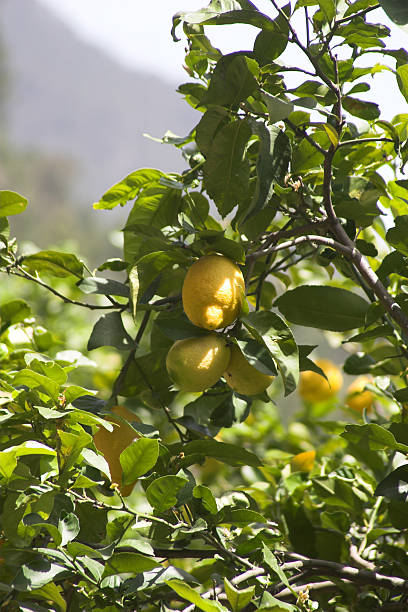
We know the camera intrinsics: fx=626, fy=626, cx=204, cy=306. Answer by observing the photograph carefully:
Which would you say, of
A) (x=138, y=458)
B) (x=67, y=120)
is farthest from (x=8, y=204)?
(x=67, y=120)

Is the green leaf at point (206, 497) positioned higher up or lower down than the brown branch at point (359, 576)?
higher up

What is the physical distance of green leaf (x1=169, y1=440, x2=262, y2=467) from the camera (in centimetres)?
51

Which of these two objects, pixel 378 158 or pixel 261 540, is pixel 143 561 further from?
pixel 378 158

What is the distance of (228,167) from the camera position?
1.62 ft

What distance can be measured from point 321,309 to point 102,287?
197 mm

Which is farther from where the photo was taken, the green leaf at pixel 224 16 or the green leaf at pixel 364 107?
the green leaf at pixel 364 107

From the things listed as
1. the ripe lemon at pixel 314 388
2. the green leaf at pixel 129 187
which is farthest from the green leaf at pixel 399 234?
the ripe lemon at pixel 314 388

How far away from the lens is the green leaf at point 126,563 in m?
0.41

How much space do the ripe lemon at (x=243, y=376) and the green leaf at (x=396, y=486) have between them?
0.12m

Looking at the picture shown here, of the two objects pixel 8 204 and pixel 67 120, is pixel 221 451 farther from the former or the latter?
pixel 67 120

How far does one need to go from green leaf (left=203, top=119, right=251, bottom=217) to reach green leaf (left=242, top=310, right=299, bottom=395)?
88mm

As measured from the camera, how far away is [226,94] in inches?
18.1

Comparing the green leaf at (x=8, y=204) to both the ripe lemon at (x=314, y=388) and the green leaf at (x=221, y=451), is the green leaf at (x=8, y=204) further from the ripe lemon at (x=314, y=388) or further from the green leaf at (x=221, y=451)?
the ripe lemon at (x=314, y=388)

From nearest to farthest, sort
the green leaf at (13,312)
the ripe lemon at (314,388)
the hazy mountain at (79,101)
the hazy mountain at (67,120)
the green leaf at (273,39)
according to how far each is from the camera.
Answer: the green leaf at (273,39), the green leaf at (13,312), the ripe lemon at (314,388), the hazy mountain at (67,120), the hazy mountain at (79,101)
